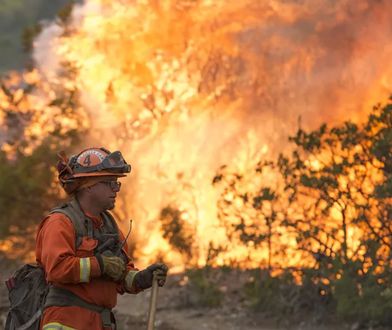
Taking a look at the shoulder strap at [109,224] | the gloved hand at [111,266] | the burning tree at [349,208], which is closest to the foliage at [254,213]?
the burning tree at [349,208]

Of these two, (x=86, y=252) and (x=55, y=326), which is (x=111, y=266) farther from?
(x=55, y=326)

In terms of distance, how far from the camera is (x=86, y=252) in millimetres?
3830

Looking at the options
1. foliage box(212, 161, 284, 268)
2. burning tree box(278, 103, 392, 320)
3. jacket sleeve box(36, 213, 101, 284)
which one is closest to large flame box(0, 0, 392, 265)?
foliage box(212, 161, 284, 268)

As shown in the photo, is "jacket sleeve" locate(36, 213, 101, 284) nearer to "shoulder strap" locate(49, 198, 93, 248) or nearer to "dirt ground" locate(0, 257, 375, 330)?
"shoulder strap" locate(49, 198, 93, 248)

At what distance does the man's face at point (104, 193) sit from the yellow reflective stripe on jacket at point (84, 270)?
353 millimetres

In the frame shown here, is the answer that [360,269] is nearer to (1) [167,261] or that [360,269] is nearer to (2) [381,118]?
(2) [381,118]

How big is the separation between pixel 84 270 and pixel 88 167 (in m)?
0.52

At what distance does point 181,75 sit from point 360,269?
6.37 metres

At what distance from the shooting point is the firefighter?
371 centimetres

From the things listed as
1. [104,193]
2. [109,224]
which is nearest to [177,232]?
[109,224]

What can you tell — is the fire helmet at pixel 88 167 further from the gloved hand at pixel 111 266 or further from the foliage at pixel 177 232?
the foliage at pixel 177 232

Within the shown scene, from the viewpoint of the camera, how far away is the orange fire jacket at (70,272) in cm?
369

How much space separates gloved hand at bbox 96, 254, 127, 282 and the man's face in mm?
279

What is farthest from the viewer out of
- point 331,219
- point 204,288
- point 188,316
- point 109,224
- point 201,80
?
point 201,80
